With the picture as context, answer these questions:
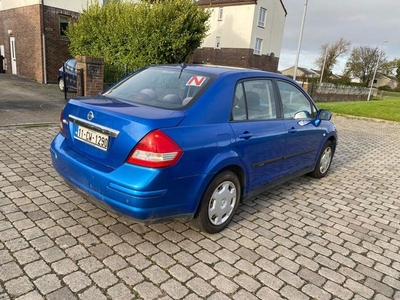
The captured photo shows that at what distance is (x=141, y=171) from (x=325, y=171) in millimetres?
3991

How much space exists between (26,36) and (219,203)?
1760 cm

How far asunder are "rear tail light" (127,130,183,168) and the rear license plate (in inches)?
13.2

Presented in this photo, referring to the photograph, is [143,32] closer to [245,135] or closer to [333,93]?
[245,135]

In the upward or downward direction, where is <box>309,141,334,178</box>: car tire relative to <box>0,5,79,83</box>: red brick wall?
downward

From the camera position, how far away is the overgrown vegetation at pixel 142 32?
11.7 meters

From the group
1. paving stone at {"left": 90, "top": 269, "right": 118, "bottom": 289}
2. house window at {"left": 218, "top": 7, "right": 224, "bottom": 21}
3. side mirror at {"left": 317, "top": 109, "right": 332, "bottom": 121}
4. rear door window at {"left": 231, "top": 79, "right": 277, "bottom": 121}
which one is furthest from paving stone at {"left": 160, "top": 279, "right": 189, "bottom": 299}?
house window at {"left": 218, "top": 7, "right": 224, "bottom": 21}

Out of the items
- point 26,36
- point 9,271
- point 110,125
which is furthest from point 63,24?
point 9,271

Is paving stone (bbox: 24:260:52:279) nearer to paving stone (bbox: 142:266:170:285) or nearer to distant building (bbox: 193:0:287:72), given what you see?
paving stone (bbox: 142:266:170:285)

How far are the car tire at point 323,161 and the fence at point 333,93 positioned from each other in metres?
21.0

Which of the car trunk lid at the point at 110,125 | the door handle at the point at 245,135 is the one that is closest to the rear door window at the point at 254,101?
the door handle at the point at 245,135

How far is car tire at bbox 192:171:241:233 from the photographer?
9.39 feet

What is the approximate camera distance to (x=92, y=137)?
8.79 feet

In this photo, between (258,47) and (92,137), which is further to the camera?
(258,47)

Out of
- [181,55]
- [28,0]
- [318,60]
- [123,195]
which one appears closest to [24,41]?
[28,0]
